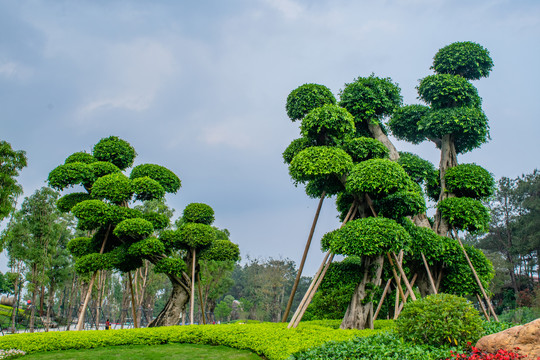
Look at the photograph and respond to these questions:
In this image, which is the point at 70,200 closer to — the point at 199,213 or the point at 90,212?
the point at 90,212

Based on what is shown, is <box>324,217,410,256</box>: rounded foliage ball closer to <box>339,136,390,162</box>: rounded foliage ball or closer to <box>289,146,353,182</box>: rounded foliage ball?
<box>289,146,353,182</box>: rounded foliage ball

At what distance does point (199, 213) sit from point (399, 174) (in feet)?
22.9

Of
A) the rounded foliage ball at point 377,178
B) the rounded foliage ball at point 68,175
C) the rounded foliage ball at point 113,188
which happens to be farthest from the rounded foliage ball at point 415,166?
the rounded foliage ball at point 68,175

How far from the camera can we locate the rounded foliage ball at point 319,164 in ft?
29.8

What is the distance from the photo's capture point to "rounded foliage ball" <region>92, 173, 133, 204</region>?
38.4 ft

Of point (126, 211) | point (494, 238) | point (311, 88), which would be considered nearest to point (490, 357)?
point (311, 88)

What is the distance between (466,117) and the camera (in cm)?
1219

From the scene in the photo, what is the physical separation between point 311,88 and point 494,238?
26304 millimetres

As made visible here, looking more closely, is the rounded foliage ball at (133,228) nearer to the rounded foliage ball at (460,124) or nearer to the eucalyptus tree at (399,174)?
the eucalyptus tree at (399,174)

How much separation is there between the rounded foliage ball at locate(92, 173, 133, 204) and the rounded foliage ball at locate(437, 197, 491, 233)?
991 centimetres

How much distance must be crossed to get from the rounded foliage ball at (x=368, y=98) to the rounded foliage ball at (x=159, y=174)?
256 inches

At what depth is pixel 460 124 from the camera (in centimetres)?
1220

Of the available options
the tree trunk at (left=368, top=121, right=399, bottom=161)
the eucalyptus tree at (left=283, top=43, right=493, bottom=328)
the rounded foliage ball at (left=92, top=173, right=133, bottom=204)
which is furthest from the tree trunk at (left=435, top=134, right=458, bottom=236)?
the rounded foliage ball at (left=92, top=173, right=133, bottom=204)

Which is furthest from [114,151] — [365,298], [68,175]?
[365,298]
